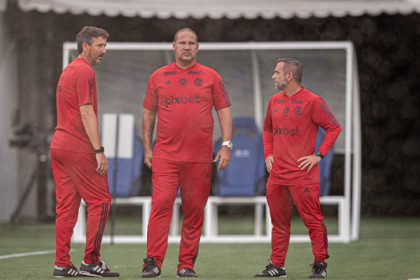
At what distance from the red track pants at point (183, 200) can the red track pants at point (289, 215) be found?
58cm

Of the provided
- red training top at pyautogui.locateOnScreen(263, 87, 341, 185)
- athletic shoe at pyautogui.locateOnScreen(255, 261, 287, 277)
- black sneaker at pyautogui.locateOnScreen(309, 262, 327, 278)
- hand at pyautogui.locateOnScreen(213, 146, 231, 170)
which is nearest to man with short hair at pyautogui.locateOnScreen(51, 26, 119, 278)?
hand at pyautogui.locateOnScreen(213, 146, 231, 170)

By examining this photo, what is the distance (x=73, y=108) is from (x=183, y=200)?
1.16 metres

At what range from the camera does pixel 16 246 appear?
15.0 meters

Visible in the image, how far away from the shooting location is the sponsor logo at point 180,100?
34.8 ft

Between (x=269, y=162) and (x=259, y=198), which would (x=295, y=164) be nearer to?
(x=269, y=162)

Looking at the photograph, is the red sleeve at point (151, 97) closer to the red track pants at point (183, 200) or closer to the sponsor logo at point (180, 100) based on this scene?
the sponsor logo at point (180, 100)

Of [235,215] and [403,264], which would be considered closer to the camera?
[403,264]

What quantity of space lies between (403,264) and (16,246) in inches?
188

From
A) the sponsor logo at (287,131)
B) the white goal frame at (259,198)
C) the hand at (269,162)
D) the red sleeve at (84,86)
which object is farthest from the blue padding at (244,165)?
the red sleeve at (84,86)

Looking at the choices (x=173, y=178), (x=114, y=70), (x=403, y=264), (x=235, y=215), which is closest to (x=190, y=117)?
(x=173, y=178)

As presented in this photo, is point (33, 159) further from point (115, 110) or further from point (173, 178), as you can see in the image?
point (173, 178)

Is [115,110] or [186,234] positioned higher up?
[115,110]

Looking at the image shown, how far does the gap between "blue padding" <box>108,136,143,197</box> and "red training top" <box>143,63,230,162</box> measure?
5200 mm

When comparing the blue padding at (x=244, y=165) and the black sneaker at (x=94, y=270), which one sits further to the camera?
the blue padding at (x=244, y=165)
